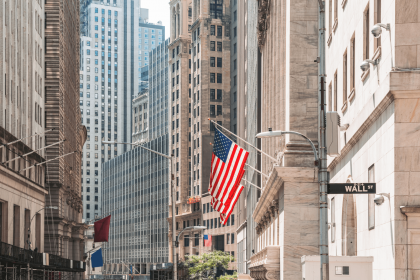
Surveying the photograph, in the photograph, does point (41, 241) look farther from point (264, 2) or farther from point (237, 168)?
point (237, 168)

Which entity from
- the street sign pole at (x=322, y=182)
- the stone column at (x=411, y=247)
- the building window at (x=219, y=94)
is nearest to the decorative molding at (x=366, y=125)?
the street sign pole at (x=322, y=182)

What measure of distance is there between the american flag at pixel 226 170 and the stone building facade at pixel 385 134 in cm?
696

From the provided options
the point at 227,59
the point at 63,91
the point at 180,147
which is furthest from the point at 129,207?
the point at 63,91

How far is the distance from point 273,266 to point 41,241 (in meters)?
39.2

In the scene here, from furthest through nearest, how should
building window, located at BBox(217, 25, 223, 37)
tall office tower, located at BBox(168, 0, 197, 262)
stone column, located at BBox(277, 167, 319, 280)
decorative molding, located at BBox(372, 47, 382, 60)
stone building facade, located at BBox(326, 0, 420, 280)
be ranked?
tall office tower, located at BBox(168, 0, 197, 262)
building window, located at BBox(217, 25, 223, 37)
stone column, located at BBox(277, 167, 319, 280)
decorative molding, located at BBox(372, 47, 382, 60)
stone building facade, located at BBox(326, 0, 420, 280)

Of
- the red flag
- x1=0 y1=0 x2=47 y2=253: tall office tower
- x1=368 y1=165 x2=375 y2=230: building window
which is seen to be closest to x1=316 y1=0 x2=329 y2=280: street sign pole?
x1=368 y1=165 x2=375 y2=230: building window

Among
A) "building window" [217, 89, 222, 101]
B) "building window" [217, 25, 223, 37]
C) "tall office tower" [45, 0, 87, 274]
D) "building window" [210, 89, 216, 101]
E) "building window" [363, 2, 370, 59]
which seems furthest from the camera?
"building window" [217, 25, 223, 37]

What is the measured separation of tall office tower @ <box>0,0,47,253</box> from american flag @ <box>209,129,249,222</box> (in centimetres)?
1618

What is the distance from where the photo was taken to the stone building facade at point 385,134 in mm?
17391

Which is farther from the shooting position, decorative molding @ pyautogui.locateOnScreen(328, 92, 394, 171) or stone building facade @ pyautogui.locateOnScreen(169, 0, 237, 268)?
stone building facade @ pyautogui.locateOnScreen(169, 0, 237, 268)

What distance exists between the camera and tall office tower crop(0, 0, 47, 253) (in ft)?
175

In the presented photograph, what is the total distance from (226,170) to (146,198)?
483ft

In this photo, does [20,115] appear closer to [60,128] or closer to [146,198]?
[60,128]

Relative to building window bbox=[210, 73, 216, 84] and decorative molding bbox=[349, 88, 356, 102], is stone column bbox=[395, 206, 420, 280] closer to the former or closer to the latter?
decorative molding bbox=[349, 88, 356, 102]
